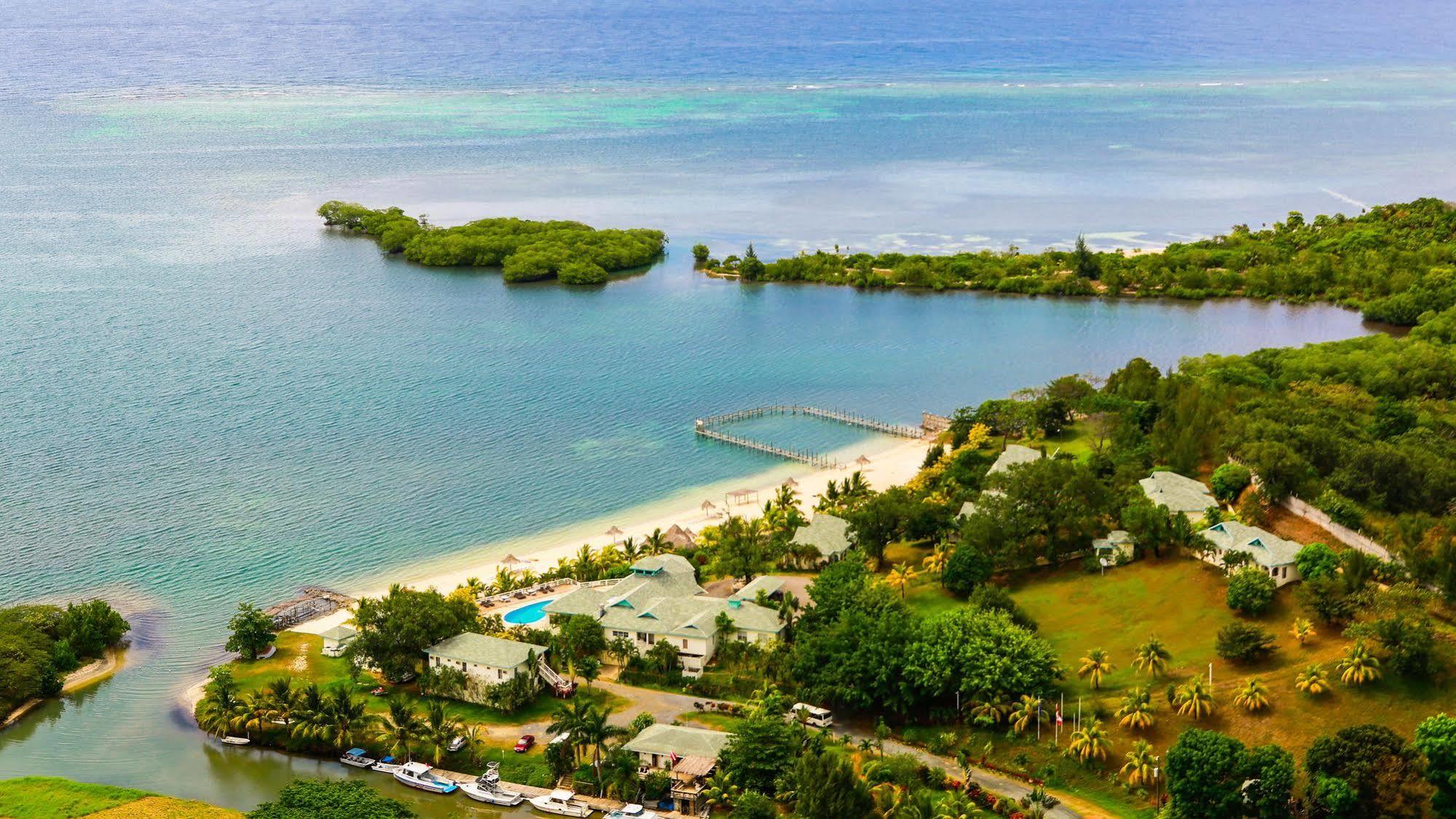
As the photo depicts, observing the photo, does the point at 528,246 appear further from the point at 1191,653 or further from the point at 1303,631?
the point at 1303,631

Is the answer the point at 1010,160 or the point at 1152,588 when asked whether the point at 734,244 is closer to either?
the point at 1010,160

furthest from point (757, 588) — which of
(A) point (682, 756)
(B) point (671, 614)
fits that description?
(A) point (682, 756)

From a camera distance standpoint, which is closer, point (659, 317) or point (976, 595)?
point (976, 595)

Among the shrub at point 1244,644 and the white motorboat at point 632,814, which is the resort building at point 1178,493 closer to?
the shrub at point 1244,644

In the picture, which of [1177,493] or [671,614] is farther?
[1177,493]

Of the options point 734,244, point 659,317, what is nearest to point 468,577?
point 659,317

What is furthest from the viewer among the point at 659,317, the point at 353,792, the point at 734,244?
the point at 734,244
